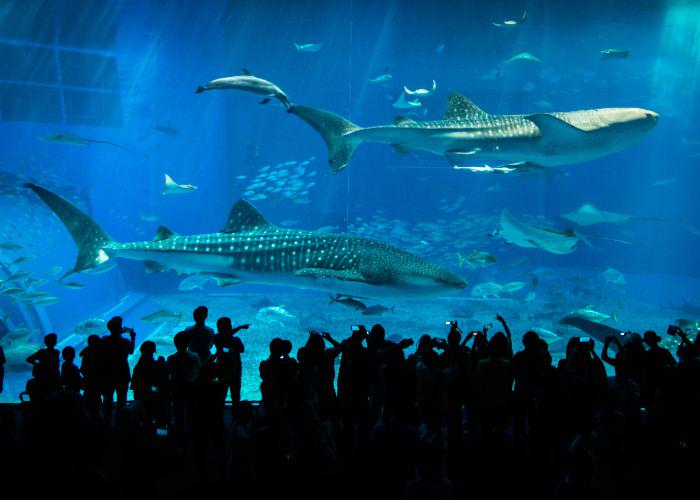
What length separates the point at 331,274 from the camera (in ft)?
14.9

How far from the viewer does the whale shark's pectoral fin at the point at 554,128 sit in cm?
455

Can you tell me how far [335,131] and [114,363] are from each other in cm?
338

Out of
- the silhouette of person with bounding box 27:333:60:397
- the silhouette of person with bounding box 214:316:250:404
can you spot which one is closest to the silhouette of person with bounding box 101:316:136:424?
the silhouette of person with bounding box 27:333:60:397

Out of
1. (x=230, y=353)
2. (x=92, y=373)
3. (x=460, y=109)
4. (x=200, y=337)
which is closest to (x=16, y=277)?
(x=92, y=373)

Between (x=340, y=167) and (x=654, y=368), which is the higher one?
(x=340, y=167)

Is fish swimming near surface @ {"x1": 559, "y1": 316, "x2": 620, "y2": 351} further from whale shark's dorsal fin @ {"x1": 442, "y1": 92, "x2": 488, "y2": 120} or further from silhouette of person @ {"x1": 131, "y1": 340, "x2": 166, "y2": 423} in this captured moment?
silhouette of person @ {"x1": 131, "y1": 340, "x2": 166, "y2": 423}

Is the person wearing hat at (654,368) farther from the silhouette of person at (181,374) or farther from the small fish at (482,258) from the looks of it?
the small fish at (482,258)

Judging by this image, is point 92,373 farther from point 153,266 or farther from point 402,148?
point 402,148

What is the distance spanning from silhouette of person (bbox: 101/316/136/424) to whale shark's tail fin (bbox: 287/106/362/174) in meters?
2.86

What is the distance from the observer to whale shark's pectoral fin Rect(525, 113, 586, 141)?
455cm

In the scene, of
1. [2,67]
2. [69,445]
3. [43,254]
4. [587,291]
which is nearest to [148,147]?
[2,67]

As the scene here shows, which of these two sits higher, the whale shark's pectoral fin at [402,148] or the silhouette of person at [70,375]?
the whale shark's pectoral fin at [402,148]

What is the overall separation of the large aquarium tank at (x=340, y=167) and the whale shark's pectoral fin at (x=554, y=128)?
30mm

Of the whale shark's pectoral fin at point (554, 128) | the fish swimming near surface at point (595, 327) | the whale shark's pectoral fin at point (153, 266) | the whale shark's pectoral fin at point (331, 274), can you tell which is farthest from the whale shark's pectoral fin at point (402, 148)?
the fish swimming near surface at point (595, 327)
